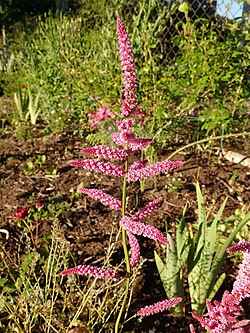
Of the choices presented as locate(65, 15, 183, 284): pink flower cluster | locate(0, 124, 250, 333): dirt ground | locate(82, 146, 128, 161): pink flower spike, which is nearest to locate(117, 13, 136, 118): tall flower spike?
locate(65, 15, 183, 284): pink flower cluster

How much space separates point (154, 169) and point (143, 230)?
194 mm

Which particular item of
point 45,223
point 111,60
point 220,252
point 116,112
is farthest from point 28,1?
point 220,252

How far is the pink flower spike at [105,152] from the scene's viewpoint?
1.04 metres

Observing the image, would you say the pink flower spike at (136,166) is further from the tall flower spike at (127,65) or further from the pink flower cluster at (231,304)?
the pink flower cluster at (231,304)

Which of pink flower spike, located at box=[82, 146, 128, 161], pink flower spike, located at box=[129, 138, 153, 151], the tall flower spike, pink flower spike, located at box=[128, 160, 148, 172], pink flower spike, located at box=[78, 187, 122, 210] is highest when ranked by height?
the tall flower spike

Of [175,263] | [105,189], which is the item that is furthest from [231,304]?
[105,189]

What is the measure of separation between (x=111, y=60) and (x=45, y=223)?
2.49m

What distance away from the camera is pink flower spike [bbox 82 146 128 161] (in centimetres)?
104

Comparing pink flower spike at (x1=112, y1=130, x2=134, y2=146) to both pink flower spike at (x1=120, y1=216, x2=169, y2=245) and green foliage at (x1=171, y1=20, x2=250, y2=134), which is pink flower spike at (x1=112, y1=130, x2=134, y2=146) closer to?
pink flower spike at (x1=120, y1=216, x2=169, y2=245)

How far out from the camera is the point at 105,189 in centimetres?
336

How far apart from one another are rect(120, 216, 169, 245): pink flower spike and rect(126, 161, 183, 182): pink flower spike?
0.47ft

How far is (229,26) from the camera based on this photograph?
3598 millimetres

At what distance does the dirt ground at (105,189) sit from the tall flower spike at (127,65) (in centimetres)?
130

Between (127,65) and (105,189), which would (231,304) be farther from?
(105,189)
